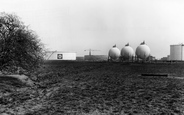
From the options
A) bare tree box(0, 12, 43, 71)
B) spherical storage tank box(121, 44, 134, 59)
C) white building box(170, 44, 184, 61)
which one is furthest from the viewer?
white building box(170, 44, 184, 61)

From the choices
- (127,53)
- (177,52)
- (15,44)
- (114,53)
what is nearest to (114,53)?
(114,53)

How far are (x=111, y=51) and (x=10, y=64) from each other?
220ft

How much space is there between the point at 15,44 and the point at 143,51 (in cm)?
6013

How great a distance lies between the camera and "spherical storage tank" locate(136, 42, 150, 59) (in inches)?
2778

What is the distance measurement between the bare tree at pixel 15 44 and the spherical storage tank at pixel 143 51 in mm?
58211

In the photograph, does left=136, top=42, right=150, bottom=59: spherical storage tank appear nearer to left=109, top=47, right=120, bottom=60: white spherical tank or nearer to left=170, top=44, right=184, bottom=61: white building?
left=109, top=47, right=120, bottom=60: white spherical tank

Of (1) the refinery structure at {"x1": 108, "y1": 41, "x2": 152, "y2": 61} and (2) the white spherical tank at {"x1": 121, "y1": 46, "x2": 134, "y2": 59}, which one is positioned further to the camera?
(2) the white spherical tank at {"x1": 121, "y1": 46, "x2": 134, "y2": 59}

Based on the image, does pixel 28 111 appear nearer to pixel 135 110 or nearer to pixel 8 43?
pixel 135 110

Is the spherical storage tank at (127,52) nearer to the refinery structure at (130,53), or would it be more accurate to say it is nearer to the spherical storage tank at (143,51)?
the refinery structure at (130,53)

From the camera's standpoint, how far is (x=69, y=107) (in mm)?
9078

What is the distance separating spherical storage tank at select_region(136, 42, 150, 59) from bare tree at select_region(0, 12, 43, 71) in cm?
5821

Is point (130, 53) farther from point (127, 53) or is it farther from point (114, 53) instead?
point (114, 53)

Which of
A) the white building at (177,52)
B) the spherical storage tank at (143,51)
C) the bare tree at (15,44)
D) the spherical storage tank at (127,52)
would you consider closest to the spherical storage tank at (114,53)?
the spherical storage tank at (127,52)

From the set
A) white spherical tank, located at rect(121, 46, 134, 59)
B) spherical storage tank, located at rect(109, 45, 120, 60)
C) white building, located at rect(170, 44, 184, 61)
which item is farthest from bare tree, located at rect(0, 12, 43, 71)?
white building, located at rect(170, 44, 184, 61)
